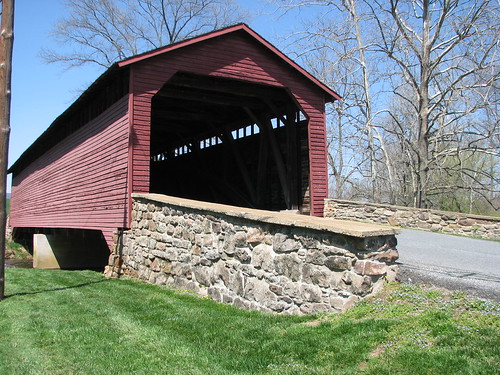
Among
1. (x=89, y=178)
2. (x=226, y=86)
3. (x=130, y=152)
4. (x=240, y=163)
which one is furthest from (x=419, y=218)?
(x=89, y=178)

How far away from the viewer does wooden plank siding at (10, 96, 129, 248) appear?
10516mm

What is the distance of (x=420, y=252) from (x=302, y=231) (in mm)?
4050

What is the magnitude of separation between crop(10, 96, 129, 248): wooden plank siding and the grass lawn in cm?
472

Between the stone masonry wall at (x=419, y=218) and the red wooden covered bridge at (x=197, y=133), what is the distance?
1898mm

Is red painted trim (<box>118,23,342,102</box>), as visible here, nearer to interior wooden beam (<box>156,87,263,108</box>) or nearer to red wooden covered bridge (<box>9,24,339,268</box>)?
red wooden covered bridge (<box>9,24,339,268</box>)

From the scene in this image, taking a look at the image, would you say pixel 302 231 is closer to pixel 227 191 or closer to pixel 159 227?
pixel 159 227

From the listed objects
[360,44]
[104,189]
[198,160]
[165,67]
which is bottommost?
[104,189]

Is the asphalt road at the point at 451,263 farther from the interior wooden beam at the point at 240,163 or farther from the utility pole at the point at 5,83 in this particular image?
the utility pole at the point at 5,83

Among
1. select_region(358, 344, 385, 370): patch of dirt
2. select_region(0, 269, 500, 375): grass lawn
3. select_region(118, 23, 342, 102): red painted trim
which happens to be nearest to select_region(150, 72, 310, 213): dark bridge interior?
select_region(118, 23, 342, 102): red painted trim

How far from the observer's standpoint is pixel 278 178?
49.1 ft

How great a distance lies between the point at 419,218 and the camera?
46.2ft

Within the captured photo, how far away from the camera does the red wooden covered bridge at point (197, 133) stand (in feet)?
33.9

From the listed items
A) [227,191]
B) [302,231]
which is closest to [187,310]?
[302,231]

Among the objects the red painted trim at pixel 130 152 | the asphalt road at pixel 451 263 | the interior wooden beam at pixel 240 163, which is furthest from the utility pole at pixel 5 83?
the interior wooden beam at pixel 240 163
